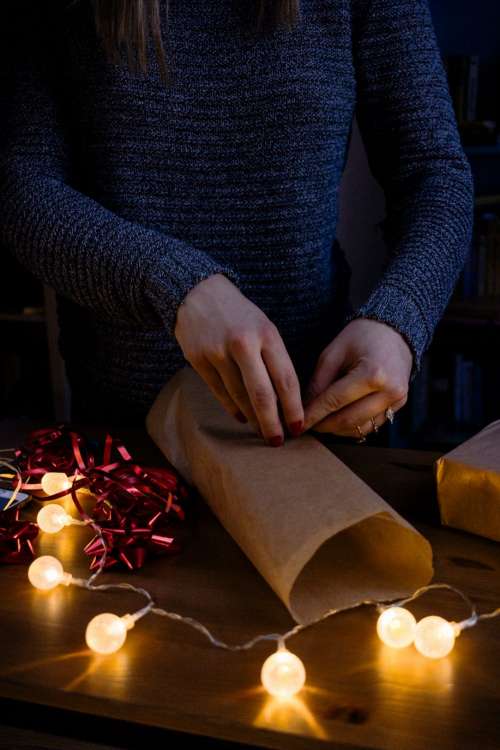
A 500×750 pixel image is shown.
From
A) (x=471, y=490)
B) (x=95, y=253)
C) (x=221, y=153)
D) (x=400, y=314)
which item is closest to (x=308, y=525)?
(x=471, y=490)

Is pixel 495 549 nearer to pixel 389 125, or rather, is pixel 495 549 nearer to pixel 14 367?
pixel 389 125

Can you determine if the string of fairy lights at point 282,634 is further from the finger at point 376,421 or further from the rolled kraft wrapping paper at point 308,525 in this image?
the finger at point 376,421

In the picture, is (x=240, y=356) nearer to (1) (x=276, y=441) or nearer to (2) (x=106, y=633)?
(1) (x=276, y=441)

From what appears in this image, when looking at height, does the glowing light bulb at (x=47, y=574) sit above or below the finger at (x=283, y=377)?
below

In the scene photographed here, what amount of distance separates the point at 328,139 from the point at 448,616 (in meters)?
0.64

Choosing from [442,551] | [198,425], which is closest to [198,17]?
[198,425]

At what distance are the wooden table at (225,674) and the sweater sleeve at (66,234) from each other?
0.28 metres

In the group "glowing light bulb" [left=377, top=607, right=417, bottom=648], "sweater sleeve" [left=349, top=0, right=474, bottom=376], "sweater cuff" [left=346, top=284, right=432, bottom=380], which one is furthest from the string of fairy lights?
"sweater sleeve" [left=349, top=0, right=474, bottom=376]

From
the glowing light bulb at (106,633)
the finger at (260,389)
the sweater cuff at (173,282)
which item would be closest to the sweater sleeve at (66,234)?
the sweater cuff at (173,282)

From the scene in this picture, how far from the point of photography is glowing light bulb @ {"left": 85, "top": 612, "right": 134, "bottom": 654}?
1.69 feet

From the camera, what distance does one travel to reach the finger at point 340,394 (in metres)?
0.68

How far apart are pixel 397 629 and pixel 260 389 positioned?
240mm

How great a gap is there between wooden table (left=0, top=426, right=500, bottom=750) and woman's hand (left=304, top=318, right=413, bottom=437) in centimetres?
15

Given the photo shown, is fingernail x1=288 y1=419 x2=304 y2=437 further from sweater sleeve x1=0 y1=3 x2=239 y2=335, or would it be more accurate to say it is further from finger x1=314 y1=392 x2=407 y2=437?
sweater sleeve x1=0 y1=3 x2=239 y2=335
